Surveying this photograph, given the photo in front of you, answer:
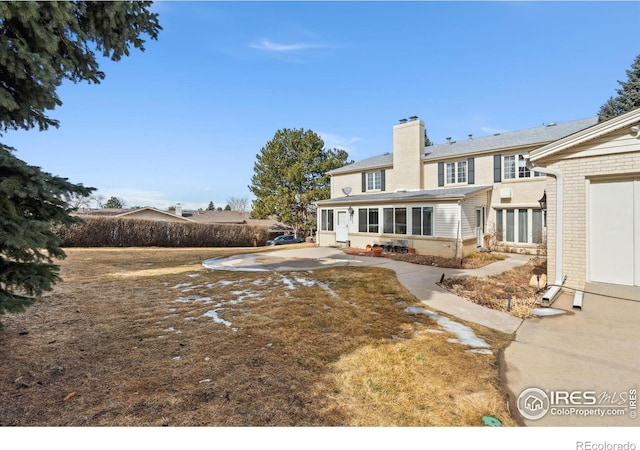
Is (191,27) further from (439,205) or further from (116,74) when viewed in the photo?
(439,205)

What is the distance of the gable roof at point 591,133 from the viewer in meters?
5.71

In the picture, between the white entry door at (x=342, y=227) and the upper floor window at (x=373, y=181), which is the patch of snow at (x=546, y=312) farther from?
the upper floor window at (x=373, y=181)

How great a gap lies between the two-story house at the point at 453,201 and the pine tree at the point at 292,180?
12.8 meters

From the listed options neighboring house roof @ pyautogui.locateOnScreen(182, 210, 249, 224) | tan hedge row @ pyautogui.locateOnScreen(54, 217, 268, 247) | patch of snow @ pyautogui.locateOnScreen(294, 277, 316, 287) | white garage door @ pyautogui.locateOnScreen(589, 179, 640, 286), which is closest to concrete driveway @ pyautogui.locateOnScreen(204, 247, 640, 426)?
white garage door @ pyautogui.locateOnScreen(589, 179, 640, 286)

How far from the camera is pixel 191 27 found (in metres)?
6.91

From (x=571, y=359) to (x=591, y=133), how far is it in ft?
17.1

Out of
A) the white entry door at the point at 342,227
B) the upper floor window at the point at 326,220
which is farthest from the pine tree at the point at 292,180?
the white entry door at the point at 342,227

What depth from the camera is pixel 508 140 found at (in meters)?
16.3

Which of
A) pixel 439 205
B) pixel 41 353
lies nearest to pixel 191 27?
pixel 41 353

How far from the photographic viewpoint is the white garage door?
5.99m

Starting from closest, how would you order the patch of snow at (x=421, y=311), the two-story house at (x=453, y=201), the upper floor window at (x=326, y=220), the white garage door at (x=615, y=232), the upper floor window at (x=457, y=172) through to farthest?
the patch of snow at (x=421, y=311) → the white garage door at (x=615, y=232) → the two-story house at (x=453, y=201) → the upper floor window at (x=457, y=172) → the upper floor window at (x=326, y=220)

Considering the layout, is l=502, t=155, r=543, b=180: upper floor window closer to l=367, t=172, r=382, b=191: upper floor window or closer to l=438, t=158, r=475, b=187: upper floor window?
l=438, t=158, r=475, b=187: upper floor window

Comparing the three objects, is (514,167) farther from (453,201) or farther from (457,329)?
(457,329)

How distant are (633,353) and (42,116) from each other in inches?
307
